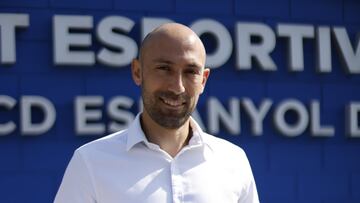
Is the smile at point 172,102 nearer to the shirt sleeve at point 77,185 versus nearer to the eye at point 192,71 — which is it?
the eye at point 192,71

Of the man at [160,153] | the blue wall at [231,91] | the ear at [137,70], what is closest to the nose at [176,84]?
the man at [160,153]

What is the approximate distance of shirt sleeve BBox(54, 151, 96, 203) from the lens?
5.51ft

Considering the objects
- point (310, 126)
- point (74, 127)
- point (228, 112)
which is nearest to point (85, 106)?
point (74, 127)

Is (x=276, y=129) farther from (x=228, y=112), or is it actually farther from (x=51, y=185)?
(x=51, y=185)

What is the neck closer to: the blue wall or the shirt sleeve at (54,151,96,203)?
the shirt sleeve at (54,151,96,203)

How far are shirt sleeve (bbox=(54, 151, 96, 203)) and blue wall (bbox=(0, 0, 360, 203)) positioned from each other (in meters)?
2.59

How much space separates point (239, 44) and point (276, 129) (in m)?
0.65

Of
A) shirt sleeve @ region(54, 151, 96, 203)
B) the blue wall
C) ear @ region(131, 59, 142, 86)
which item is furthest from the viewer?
the blue wall

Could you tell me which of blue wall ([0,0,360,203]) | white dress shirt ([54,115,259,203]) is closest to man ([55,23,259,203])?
white dress shirt ([54,115,259,203])

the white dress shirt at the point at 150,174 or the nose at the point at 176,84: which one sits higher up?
the nose at the point at 176,84

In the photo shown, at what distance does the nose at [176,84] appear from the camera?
171 centimetres

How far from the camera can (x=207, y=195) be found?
5.79 ft

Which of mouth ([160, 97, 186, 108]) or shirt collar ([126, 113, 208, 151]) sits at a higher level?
mouth ([160, 97, 186, 108])

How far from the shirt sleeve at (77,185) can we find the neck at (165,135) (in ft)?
0.66
